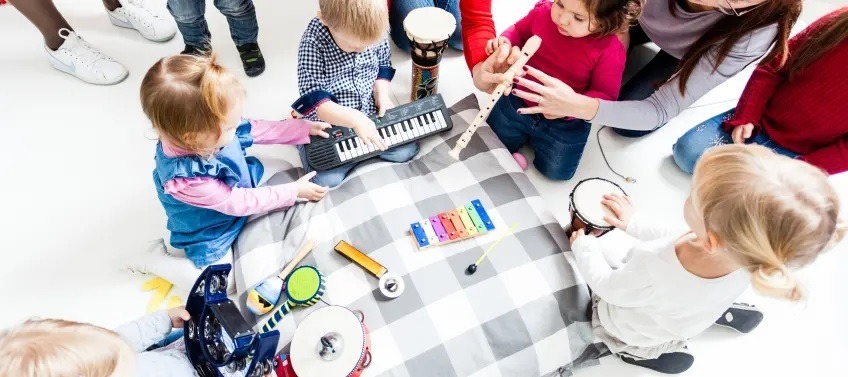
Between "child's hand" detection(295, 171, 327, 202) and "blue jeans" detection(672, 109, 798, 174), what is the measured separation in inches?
47.3

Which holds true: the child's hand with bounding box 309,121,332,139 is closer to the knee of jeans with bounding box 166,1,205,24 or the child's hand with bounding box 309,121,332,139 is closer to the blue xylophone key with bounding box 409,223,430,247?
the blue xylophone key with bounding box 409,223,430,247

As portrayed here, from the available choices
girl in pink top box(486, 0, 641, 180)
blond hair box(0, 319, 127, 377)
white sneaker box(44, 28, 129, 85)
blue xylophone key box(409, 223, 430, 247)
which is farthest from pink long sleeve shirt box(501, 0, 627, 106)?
white sneaker box(44, 28, 129, 85)

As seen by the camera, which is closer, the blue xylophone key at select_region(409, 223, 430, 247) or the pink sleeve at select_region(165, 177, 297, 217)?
the pink sleeve at select_region(165, 177, 297, 217)

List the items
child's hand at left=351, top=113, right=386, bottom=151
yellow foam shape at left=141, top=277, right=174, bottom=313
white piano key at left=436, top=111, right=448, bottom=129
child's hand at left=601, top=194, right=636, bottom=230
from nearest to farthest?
child's hand at left=601, top=194, right=636, bottom=230
yellow foam shape at left=141, top=277, right=174, bottom=313
child's hand at left=351, top=113, right=386, bottom=151
white piano key at left=436, top=111, right=448, bottom=129

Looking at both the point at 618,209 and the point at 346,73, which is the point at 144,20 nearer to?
the point at 346,73

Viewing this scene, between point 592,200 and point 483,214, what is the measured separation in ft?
1.00

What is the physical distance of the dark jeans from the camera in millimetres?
1785

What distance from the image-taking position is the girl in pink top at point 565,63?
4.37 ft

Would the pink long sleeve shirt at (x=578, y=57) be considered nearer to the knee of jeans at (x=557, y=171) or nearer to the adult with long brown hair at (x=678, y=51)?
the adult with long brown hair at (x=678, y=51)

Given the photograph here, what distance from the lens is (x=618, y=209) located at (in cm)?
137

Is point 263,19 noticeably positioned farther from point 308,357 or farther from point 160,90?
point 308,357

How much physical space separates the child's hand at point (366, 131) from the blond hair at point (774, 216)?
0.94m

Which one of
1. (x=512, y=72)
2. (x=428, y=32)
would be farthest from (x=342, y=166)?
(x=512, y=72)

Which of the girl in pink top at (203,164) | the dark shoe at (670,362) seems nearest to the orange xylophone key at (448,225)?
the girl in pink top at (203,164)
